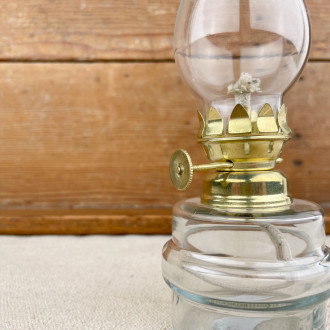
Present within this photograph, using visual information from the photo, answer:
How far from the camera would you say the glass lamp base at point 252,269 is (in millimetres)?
319

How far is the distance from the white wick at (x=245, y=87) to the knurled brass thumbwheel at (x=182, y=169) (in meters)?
0.09

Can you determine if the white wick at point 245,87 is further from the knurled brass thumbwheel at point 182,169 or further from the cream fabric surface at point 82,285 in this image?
the cream fabric surface at point 82,285

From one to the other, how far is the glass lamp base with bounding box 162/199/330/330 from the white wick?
12 cm

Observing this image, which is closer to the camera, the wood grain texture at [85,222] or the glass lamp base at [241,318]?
the glass lamp base at [241,318]

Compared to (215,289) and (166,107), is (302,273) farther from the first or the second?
(166,107)

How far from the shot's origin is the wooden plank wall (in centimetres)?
82

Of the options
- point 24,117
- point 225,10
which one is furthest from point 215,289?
point 24,117

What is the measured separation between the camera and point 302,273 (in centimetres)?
Answer: 32

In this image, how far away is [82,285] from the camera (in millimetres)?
511

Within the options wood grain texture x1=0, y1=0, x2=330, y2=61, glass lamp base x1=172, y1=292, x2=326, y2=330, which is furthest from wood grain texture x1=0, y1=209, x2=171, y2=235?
glass lamp base x1=172, y1=292, x2=326, y2=330

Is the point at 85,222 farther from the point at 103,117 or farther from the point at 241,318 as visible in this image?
the point at 241,318

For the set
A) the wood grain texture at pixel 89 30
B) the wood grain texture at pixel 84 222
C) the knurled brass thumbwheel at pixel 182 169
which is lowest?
the wood grain texture at pixel 84 222

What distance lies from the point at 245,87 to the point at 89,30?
0.54 meters

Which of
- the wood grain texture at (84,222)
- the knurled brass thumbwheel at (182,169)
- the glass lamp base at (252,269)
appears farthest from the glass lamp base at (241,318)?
the wood grain texture at (84,222)
